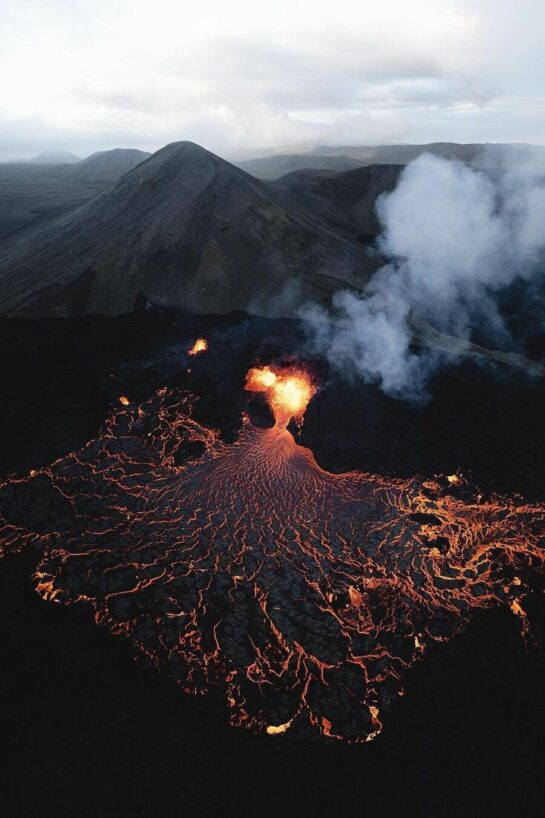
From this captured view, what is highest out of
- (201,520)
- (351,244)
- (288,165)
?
(288,165)

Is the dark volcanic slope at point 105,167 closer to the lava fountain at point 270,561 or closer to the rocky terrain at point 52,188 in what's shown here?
the rocky terrain at point 52,188

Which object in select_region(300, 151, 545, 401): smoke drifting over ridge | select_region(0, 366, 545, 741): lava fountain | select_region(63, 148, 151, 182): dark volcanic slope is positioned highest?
select_region(63, 148, 151, 182): dark volcanic slope

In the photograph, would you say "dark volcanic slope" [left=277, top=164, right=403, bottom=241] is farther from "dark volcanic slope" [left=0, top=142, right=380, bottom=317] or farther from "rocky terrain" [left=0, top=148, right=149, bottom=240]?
"rocky terrain" [left=0, top=148, right=149, bottom=240]

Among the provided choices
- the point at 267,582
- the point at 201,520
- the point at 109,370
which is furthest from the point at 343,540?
the point at 109,370

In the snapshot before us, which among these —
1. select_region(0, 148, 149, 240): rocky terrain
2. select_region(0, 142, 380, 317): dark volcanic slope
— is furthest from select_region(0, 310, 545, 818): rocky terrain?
select_region(0, 148, 149, 240): rocky terrain

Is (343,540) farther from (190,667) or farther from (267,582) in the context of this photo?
(190,667)

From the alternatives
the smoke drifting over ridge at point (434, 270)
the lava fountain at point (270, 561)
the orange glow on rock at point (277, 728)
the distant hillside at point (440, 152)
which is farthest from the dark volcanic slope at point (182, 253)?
the distant hillside at point (440, 152)
